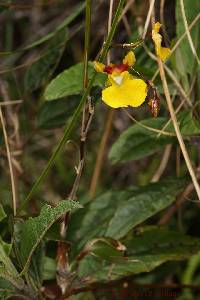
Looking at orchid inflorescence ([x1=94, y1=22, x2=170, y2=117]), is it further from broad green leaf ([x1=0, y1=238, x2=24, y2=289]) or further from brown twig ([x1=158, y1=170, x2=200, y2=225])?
brown twig ([x1=158, y1=170, x2=200, y2=225])

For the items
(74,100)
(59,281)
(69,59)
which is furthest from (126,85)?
(69,59)

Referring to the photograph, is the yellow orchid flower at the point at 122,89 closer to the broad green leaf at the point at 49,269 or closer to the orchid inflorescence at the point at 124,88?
the orchid inflorescence at the point at 124,88

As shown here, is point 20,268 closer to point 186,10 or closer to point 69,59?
point 186,10

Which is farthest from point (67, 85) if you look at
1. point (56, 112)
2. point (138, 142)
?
point (56, 112)

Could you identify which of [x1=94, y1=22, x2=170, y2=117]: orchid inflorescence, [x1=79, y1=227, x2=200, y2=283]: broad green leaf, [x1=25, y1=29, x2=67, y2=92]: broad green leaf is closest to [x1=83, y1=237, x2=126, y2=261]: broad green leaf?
[x1=79, y1=227, x2=200, y2=283]: broad green leaf

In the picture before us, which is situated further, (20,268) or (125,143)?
(125,143)

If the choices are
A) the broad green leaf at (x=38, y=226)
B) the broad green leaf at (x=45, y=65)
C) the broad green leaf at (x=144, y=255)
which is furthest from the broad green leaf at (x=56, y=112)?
the broad green leaf at (x=38, y=226)

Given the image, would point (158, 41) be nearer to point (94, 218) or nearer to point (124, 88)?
point (124, 88)
